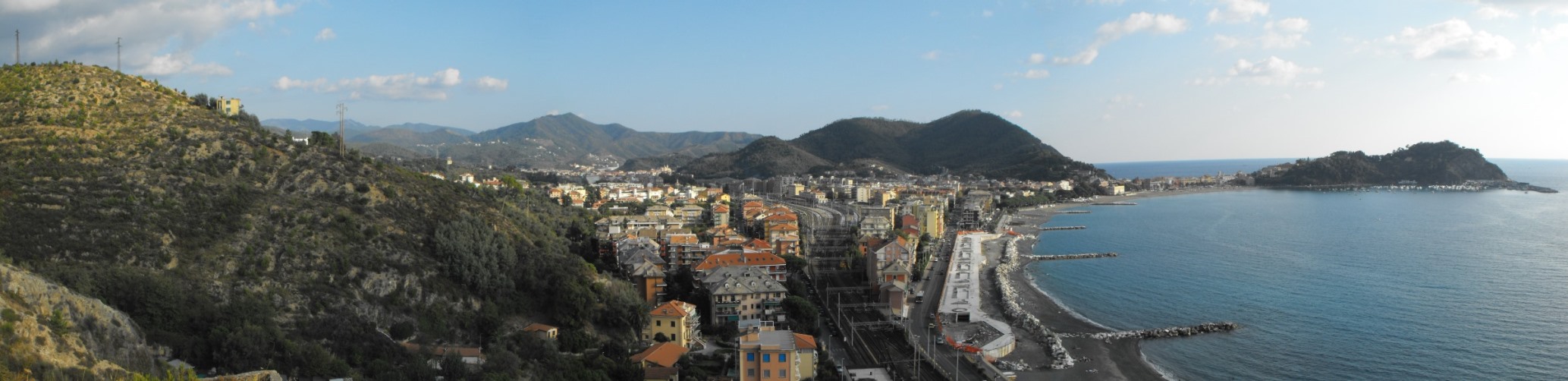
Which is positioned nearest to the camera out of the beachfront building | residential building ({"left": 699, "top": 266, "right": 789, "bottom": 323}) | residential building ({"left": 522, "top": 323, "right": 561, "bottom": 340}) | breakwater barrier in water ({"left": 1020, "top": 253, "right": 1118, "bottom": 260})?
residential building ({"left": 522, "top": 323, "right": 561, "bottom": 340})

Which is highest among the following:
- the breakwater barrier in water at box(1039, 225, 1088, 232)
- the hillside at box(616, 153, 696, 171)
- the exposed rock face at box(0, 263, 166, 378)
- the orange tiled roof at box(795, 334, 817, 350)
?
the hillside at box(616, 153, 696, 171)

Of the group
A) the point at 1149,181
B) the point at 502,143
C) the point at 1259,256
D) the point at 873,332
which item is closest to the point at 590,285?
the point at 873,332

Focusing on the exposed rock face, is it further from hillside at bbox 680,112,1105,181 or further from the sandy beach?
hillside at bbox 680,112,1105,181

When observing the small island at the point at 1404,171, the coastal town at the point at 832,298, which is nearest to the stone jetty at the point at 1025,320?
the coastal town at the point at 832,298

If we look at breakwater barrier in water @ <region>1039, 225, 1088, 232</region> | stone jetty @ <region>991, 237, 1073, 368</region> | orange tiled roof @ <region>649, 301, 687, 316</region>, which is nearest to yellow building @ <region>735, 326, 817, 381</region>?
orange tiled roof @ <region>649, 301, 687, 316</region>

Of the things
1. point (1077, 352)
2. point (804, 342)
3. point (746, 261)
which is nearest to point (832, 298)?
point (746, 261)

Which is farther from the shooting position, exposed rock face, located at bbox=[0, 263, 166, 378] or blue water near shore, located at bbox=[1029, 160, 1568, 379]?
blue water near shore, located at bbox=[1029, 160, 1568, 379]

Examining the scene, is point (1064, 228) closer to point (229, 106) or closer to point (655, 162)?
point (229, 106)
